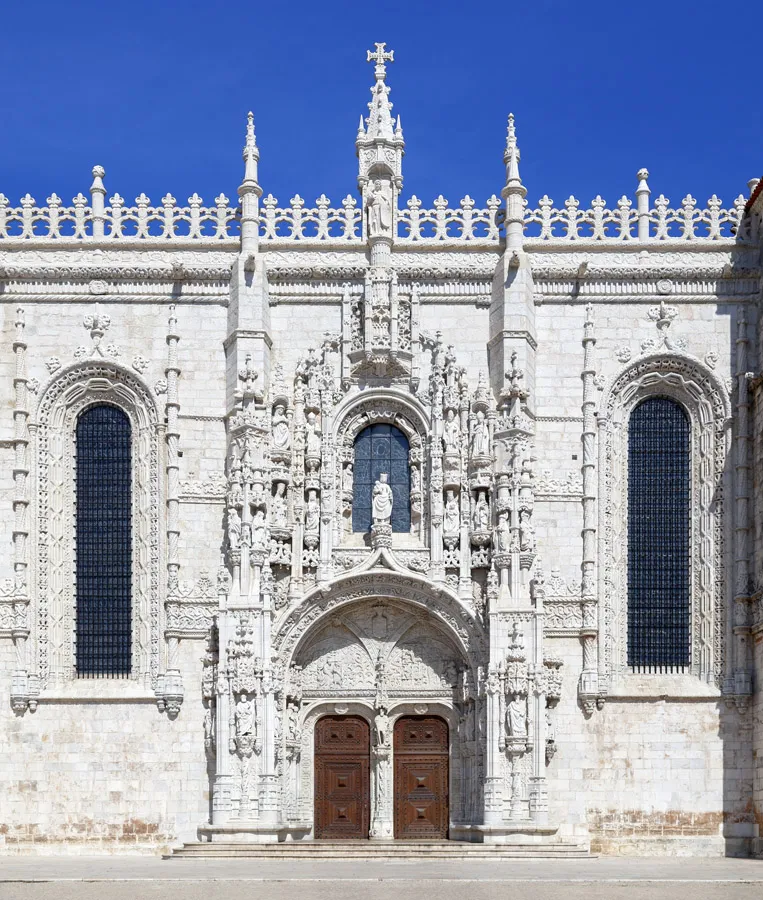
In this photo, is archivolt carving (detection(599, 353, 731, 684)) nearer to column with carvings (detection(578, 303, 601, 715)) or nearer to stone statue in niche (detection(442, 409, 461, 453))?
column with carvings (detection(578, 303, 601, 715))

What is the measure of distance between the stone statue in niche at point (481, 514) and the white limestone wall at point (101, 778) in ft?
20.6

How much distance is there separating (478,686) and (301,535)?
4391 millimetres

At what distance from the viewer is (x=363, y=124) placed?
3269 centimetres

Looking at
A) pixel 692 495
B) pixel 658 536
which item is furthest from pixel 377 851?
pixel 692 495

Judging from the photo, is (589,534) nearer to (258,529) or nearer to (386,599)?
(386,599)

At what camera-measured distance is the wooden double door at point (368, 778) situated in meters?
30.9

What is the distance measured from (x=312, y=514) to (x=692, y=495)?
7446 mm

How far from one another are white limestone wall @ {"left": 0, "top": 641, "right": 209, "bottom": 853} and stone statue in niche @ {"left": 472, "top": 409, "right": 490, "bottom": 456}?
23.5 ft

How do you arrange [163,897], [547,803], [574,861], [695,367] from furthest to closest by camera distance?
[695,367] < [547,803] < [574,861] < [163,897]

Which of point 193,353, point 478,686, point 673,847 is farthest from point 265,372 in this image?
point 673,847

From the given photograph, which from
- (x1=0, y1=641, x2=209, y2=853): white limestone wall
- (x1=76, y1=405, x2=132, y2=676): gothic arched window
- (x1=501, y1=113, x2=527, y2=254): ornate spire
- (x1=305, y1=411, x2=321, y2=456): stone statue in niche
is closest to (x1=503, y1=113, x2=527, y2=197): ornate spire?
(x1=501, y1=113, x2=527, y2=254): ornate spire

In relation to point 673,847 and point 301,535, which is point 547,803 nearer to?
point 673,847

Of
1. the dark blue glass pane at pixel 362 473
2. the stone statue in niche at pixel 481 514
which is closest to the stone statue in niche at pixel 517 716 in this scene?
the stone statue in niche at pixel 481 514

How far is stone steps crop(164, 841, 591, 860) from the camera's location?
28.3 metres
